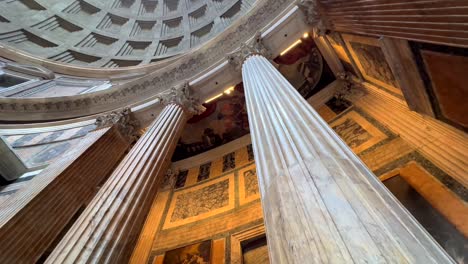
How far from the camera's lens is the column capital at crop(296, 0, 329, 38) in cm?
635

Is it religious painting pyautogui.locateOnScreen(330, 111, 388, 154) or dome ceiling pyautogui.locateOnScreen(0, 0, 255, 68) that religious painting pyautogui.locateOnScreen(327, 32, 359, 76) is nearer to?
religious painting pyautogui.locateOnScreen(330, 111, 388, 154)

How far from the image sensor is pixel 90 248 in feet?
10.1

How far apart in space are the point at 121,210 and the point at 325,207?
3103 mm

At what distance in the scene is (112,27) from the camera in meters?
19.0

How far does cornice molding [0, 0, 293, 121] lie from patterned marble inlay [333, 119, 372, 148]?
3.90 m

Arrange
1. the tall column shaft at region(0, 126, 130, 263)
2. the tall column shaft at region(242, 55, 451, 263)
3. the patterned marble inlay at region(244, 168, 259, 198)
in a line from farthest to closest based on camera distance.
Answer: the patterned marble inlay at region(244, 168, 259, 198) → the tall column shaft at region(0, 126, 130, 263) → the tall column shaft at region(242, 55, 451, 263)

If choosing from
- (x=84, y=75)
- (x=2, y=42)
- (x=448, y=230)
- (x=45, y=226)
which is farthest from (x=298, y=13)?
(x=2, y=42)

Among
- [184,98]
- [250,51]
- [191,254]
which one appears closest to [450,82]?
[250,51]

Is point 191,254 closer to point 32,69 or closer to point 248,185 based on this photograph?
point 248,185

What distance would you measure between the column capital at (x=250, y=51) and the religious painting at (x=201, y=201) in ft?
13.6

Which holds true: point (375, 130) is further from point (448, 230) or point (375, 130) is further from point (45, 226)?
point (45, 226)

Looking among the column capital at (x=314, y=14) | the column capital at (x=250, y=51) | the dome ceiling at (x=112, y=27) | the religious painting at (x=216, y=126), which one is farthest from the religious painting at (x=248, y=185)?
the dome ceiling at (x=112, y=27)

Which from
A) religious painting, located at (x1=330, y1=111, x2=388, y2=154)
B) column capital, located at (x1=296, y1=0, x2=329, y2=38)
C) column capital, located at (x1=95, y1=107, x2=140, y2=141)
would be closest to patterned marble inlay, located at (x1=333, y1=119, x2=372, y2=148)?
religious painting, located at (x1=330, y1=111, x2=388, y2=154)

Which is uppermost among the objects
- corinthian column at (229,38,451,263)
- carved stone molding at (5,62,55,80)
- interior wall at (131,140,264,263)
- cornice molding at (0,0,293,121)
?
carved stone molding at (5,62,55,80)
